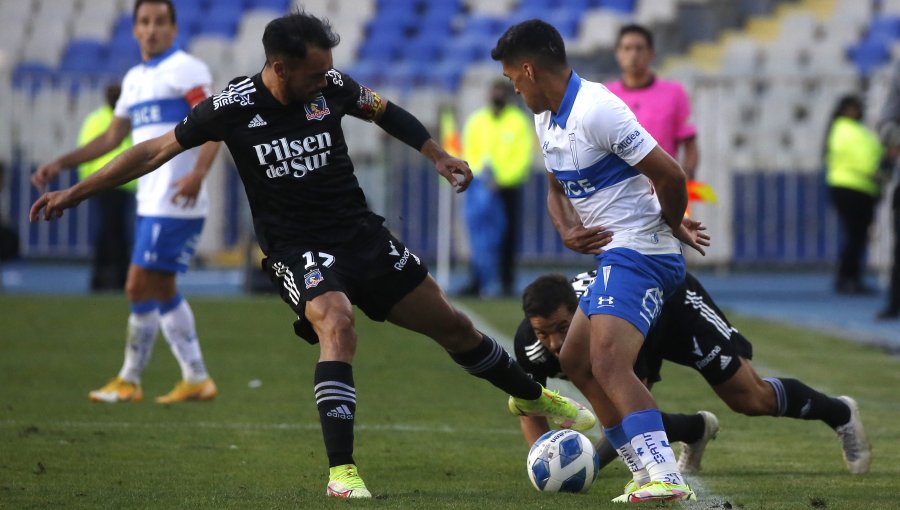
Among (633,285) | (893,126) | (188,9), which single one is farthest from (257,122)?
(188,9)

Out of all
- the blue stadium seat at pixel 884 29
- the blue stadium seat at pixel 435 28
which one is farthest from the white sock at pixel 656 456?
the blue stadium seat at pixel 435 28

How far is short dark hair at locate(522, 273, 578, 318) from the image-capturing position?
6.08 m

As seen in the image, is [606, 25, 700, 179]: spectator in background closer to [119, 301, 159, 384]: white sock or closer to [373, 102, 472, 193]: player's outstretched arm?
[373, 102, 472, 193]: player's outstretched arm

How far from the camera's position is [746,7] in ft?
80.3

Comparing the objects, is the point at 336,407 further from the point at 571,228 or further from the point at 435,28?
the point at 435,28

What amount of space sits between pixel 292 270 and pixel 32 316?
923 centimetres

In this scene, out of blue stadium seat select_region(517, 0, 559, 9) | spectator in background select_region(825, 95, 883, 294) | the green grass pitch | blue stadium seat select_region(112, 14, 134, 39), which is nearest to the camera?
the green grass pitch

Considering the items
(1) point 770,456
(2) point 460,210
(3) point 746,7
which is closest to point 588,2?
(3) point 746,7

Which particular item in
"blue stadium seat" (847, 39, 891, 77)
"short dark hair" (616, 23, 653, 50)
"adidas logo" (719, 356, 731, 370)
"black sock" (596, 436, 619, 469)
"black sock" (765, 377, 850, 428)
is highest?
"blue stadium seat" (847, 39, 891, 77)

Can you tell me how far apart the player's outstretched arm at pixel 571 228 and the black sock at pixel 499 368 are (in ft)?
2.27

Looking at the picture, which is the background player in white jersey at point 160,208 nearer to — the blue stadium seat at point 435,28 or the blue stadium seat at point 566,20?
the blue stadium seat at point 566,20

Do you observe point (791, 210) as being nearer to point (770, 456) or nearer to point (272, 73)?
point (770, 456)

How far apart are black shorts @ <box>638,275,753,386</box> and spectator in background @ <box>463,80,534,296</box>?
1127 cm

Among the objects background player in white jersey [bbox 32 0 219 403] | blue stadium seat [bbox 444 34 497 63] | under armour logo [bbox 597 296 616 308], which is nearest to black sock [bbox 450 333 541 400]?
under armour logo [bbox 597 296 616 308]
